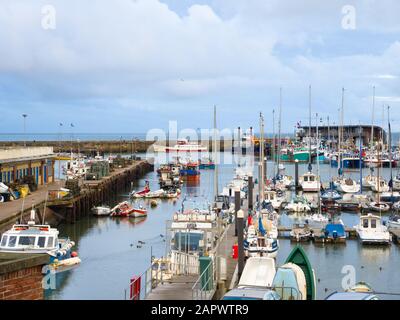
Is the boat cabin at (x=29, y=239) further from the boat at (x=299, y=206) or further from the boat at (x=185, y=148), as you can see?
the boat at (x=185, y=148)

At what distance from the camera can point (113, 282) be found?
25406 mm

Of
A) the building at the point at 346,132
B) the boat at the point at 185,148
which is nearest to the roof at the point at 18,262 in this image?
the building at the point at 346,132

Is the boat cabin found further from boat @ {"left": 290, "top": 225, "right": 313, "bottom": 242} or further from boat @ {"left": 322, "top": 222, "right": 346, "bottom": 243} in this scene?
boat @ {"left": 322, "top": 222, "right": 346, "bottom": 243}

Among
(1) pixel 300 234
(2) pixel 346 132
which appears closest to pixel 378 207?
(1) pixel 300 234

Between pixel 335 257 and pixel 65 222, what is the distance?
19362mm

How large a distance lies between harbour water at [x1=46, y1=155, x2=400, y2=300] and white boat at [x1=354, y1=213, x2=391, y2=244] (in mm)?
433

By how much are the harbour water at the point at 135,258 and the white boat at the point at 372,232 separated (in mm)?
433

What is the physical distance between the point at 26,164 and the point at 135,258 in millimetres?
22409

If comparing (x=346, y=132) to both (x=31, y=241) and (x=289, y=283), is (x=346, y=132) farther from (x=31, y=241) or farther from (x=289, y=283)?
(x=289, y=283)

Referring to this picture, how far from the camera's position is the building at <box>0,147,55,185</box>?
45.3 metres

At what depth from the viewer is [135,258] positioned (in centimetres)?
3088

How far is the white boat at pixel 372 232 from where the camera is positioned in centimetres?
3291
